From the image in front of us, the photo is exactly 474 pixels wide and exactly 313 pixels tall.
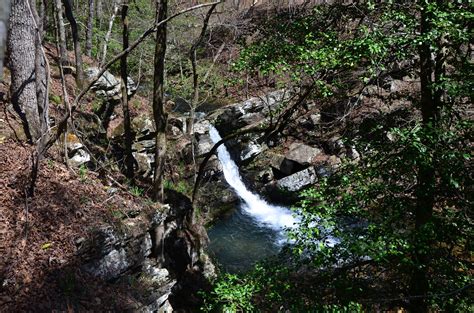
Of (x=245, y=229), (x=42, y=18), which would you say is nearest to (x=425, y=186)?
(x=42, y=18)

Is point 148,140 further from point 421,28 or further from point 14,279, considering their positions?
point 421,28

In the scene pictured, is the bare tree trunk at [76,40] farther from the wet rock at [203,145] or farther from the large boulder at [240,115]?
the large boulder at [240,115]

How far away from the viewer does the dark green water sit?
1221cm

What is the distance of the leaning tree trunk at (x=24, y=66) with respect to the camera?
7.42 metres

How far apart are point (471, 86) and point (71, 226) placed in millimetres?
6237

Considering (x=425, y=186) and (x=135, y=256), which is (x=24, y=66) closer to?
(x=135, y=256)

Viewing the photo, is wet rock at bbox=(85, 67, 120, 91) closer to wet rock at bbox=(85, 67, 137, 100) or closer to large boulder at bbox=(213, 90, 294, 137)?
wet rock at bbox=(85, 67, 137, 100)

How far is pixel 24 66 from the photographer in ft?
25.0

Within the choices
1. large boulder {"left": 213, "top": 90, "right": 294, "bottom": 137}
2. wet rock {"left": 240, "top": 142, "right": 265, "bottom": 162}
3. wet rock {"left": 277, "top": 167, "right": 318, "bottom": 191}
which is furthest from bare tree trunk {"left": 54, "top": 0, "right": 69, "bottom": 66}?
wet rock {"left": 277, "top": 167, "right": 318, "bottom": 191}

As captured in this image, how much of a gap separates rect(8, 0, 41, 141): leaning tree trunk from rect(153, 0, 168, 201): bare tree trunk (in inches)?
96.1

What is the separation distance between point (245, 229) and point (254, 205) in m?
1.80

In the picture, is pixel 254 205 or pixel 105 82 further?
pixel 254 205

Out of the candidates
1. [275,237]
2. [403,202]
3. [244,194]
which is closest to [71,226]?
[403,202]

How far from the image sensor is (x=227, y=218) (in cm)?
1495
